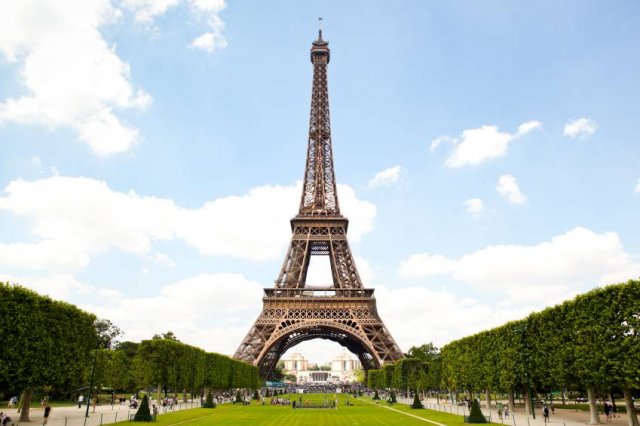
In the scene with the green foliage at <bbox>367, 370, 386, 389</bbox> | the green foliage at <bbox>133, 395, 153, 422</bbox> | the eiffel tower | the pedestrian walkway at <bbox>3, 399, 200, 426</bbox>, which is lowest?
the pedestrian walkway at <bbox>3, 399, 200, 426</bbox>

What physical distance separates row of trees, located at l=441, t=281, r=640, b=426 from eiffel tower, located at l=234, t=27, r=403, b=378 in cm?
2995

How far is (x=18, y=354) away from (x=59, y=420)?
28.8ft

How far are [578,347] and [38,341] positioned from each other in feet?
118

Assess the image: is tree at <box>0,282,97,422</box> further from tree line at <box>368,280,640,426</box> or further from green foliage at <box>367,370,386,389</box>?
green foliage at <box>367,370,386,389</box>

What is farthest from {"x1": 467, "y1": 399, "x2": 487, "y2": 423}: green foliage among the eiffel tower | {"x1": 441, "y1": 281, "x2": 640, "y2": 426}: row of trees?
the eiffel tower

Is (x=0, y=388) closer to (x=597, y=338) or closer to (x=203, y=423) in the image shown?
(x=203, y=423)

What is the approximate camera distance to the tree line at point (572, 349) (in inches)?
→ 1199

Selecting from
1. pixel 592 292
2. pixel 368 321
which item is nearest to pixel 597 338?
pixel 592 292

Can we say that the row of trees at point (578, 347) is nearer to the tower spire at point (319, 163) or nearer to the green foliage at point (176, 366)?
the green foliage at point (176, 366)

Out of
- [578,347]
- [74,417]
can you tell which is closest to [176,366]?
[74,417]

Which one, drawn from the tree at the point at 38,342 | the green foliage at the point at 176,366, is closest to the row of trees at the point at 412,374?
the green foliage at the point at 176,366

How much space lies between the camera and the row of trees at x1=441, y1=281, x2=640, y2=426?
3036 cm

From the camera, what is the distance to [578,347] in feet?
111

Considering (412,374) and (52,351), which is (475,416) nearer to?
(52,351)
